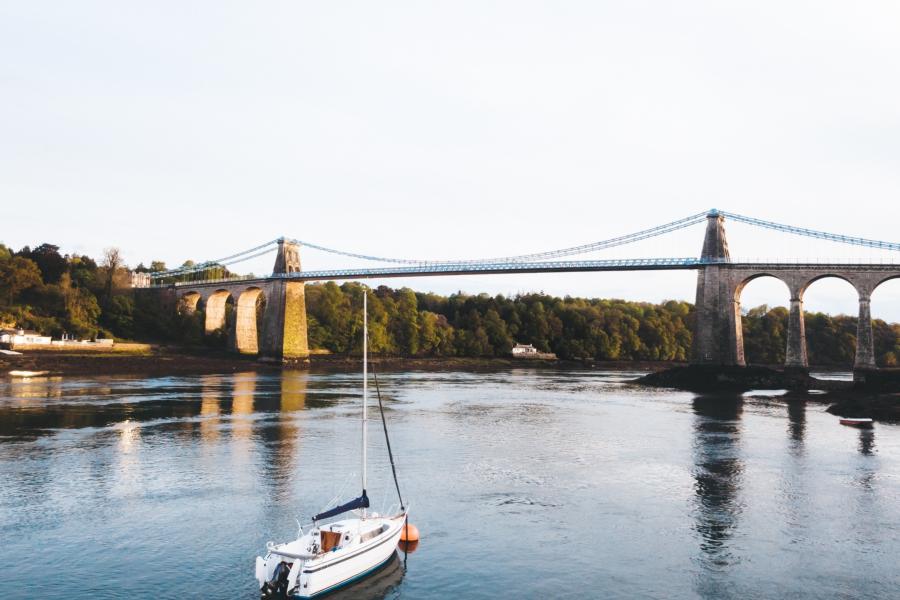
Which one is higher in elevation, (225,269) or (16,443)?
(225,269)

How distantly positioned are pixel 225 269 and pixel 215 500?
130 metres

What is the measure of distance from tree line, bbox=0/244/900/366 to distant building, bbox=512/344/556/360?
1.57 m

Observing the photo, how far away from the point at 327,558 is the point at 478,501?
27.8 ft

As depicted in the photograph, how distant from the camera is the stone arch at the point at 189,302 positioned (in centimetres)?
12112

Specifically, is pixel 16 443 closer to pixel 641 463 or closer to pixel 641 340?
pixel 641 463

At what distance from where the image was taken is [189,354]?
104 metres

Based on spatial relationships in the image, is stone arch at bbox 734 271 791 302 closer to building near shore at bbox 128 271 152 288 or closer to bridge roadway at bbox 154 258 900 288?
bridge roadway at bbox 154 258 900 288

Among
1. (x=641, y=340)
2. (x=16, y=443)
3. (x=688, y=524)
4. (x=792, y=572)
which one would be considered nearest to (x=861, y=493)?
(x=688, y=524)

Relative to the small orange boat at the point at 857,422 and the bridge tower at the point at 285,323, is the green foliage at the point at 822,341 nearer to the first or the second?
the bridge tower at the point at 285,323

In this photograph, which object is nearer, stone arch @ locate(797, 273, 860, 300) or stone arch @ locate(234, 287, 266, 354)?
stone arch @ locate(797, 273, 860, 300)

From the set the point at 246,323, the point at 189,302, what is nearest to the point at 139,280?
the point at 189,302

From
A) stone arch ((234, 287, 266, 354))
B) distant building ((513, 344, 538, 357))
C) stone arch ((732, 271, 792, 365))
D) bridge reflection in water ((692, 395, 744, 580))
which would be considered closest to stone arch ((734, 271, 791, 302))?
stone arch ((732, 271, 792, 365))

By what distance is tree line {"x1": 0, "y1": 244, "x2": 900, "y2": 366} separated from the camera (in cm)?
9306

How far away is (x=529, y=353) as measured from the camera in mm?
143500
